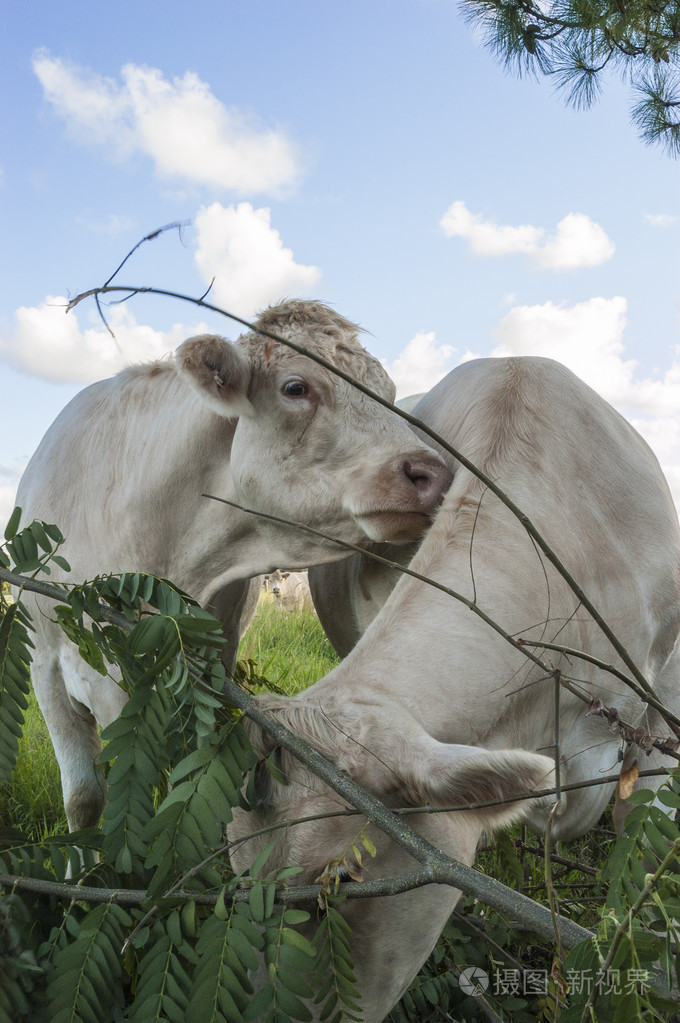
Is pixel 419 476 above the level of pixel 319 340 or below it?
below

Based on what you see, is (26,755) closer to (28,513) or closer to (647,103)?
(28,513)

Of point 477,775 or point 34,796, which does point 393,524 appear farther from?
point 34,796

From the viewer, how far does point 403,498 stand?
2516 mm

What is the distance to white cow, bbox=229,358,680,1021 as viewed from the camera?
5.24 feet

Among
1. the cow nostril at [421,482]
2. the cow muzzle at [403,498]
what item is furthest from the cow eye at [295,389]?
the cow nostril at [421,482]

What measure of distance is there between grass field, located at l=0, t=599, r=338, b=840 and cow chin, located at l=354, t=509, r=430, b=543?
23.0 inches

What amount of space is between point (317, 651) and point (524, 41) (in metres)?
6.02

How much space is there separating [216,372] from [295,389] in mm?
269

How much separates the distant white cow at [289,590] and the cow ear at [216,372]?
19.7 feet

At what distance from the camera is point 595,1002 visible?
128 centimetres

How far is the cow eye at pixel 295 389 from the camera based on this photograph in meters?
2.81

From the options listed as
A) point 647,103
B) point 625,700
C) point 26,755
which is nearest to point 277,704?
point 625,700

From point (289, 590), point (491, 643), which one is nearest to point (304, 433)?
point (491, 643)

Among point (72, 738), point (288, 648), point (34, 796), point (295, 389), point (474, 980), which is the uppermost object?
point (295, 389)
